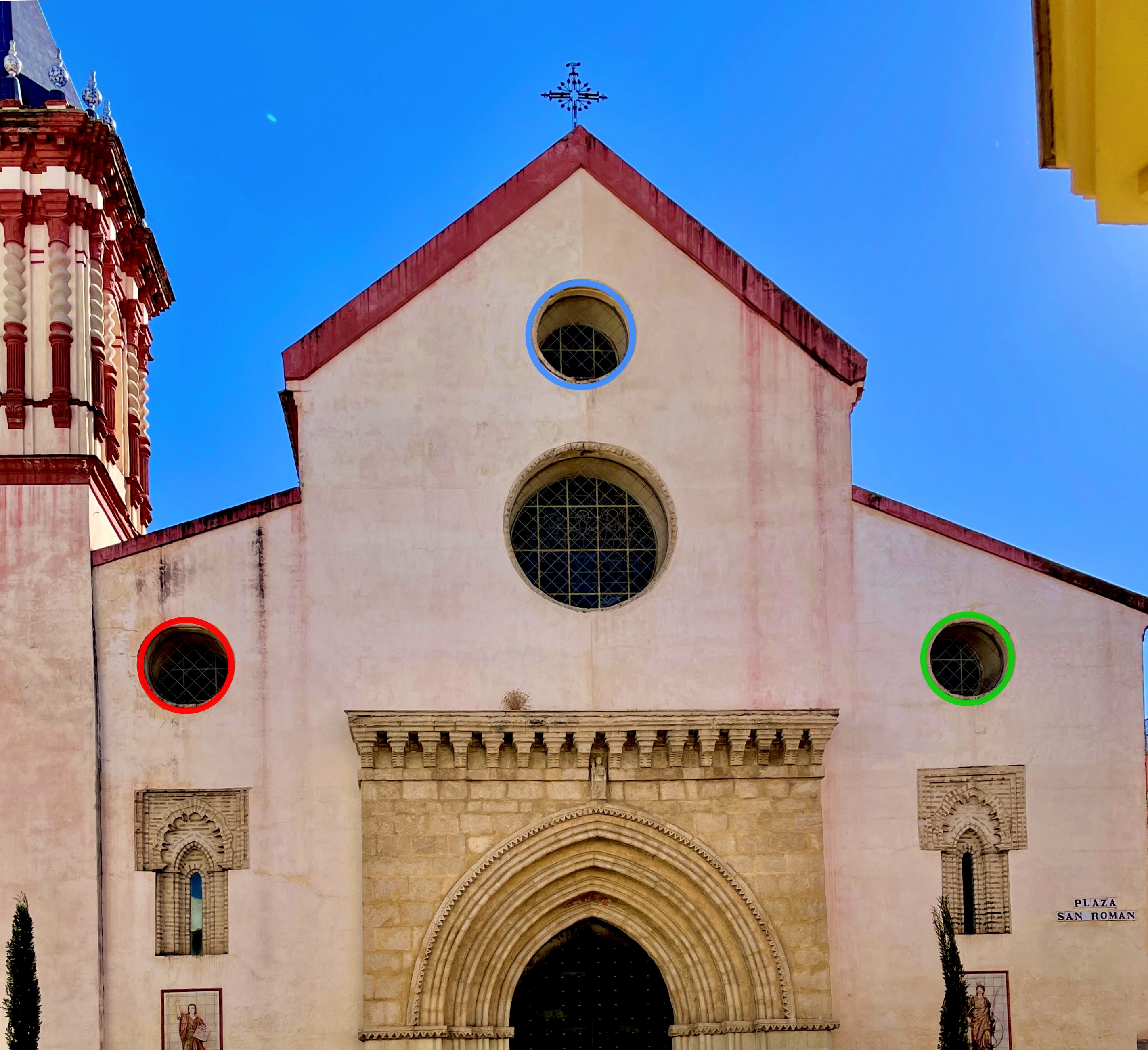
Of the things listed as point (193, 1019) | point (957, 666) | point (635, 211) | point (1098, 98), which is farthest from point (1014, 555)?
point (1098, 98)

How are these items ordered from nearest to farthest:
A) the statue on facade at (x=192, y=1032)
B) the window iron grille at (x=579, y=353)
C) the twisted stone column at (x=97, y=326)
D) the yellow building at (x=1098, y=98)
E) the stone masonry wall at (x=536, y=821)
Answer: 1. the yellow building at (x=1098, y=98)
2. the statue on facade at (x=192, y=1032)
3. the stone masonry wall at (x=536, y=821)
4. the twisted stone column at (x=97, y=326)
5. the window iron grille at (x=579, y=353)

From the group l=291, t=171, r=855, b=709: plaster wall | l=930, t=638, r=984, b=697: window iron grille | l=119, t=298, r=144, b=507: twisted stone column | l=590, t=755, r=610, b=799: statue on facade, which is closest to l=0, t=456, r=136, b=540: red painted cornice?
l=291, t=171, r=855, b=709: plaster wall

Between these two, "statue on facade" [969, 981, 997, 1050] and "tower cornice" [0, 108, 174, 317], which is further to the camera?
"tower cornice" [0, 108, 174, 317]

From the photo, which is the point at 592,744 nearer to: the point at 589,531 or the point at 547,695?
the point at 547,695

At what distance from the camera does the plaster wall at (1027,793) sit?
20.4 m

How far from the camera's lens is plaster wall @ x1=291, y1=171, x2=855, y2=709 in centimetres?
2083

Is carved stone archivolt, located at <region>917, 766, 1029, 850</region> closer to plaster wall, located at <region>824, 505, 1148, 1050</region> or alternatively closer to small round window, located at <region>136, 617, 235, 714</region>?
plaster wall, located at <region>824, 505, 1148, 1050</region>

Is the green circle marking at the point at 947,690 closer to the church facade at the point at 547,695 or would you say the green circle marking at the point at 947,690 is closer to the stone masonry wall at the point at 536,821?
the church facade at the point at 547,695

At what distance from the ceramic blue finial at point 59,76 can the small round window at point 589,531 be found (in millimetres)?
7887

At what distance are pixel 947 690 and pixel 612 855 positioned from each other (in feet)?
14.5

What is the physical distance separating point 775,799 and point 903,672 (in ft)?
7.07

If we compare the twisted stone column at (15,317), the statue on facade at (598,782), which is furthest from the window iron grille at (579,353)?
the twisted stone column at (15,317)

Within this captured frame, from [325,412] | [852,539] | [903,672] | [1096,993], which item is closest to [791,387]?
[852,539]

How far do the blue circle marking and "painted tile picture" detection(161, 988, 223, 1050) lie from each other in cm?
801
